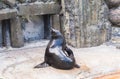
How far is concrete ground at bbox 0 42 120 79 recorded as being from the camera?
390cm

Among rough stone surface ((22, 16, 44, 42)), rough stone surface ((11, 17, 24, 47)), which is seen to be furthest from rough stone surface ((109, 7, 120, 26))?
rough stone surface ((11, 17, 24, 47))

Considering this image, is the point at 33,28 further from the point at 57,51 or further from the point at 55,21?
the point at 57,51

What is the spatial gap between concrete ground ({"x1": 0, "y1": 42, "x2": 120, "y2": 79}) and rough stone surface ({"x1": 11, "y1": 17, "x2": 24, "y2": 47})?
0.14 meters

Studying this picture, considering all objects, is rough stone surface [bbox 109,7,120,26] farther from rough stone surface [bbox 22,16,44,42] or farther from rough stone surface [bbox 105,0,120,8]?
rough stone surface [bbox 22,16,44,42]

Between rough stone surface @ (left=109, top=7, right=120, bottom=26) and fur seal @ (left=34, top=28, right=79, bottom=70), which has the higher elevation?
rough stone surface @ (left=109, top=7, right=120, bottom=26)

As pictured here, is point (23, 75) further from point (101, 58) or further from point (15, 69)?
point (101, 58)

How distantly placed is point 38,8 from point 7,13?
57 centimetres

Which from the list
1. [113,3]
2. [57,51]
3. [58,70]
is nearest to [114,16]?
[113,3]

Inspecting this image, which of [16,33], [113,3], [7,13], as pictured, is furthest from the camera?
[113,3]

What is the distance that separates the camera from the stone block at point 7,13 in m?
4.70

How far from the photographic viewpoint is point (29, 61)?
4363 mm

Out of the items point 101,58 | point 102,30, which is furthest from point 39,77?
point 102,30

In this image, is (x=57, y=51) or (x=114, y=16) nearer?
(x=57, y=51)

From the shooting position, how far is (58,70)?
4.07 m
